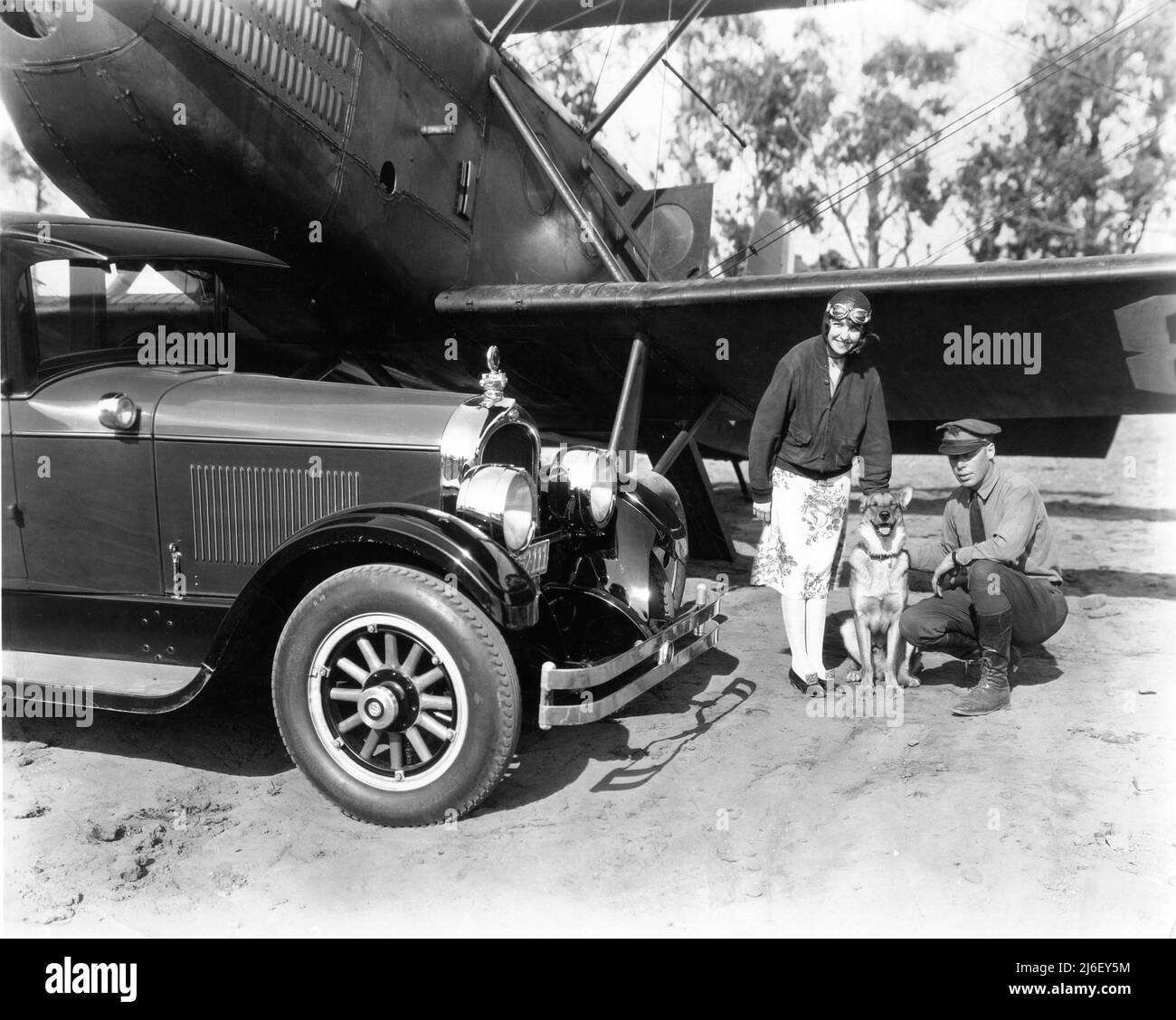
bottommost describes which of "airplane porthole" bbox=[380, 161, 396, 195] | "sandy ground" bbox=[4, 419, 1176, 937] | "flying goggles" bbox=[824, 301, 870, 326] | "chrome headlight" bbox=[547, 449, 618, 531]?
"sandy ground" bbox=[4, 419, 1176, 937]

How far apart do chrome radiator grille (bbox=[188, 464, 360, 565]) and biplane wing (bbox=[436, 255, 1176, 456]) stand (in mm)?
3158

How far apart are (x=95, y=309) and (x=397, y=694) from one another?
7.03 ft

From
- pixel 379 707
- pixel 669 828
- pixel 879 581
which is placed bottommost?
pixel 669 828

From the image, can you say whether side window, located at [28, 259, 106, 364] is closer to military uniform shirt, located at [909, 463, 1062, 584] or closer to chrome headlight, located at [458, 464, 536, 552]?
chrome headlight, located at [458, 464, 536, 552]

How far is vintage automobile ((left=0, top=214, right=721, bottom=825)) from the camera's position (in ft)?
11.1

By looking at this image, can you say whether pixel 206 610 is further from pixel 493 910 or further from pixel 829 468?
pixel 829 468

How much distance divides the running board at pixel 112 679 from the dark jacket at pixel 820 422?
8.44ft

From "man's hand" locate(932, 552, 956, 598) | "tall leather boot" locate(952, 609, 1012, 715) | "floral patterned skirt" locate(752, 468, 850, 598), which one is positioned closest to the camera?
"tall leather boot" locate(952, 609, 1012, 715)

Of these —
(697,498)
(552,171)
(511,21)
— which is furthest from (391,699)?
→ (511,21)

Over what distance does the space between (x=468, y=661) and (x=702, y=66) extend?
2784cm

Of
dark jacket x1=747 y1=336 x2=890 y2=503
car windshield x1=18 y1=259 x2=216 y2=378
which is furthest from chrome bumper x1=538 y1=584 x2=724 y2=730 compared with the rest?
car windshield x1=18 y1=259 x2=216 y2=378

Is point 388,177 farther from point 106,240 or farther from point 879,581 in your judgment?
point 879,581

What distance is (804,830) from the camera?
135 inches

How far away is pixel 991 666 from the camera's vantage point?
462 centimetres
